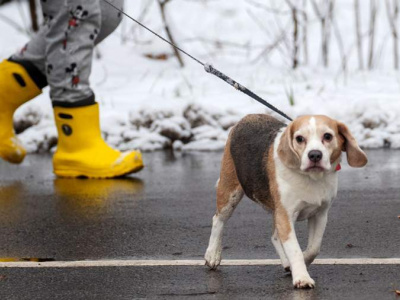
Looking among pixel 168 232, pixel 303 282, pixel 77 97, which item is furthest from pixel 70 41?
pixel 303 282

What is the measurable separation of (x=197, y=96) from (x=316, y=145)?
19.5 feet

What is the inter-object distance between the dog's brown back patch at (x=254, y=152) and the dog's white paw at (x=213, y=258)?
0.32 meters

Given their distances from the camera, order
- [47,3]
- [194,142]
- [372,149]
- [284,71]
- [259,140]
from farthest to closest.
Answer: [284,71] < [194,142] < [372,149] < [47,3] < [259,140]

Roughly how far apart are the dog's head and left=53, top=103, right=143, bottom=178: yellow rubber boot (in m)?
3.31

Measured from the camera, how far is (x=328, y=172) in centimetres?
452

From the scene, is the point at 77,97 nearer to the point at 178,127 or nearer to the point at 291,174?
the point at 178,127

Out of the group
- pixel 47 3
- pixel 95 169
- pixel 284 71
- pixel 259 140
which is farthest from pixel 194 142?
pixel 259 140

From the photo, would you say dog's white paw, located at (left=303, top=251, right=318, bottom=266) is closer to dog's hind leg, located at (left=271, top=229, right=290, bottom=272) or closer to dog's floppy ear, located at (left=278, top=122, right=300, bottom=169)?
dog's hind leg, located at (left=271, top=229, right=290, bottom=272)

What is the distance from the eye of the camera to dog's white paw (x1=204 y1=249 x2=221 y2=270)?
4.93 metres

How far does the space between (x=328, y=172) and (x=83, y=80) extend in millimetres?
3556

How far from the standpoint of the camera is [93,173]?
311 inches

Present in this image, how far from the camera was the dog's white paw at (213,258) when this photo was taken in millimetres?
4926

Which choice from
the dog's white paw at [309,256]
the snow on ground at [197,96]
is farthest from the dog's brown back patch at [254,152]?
the snow on ground at [197,96]

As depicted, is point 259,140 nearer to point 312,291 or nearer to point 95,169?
point 312,291
